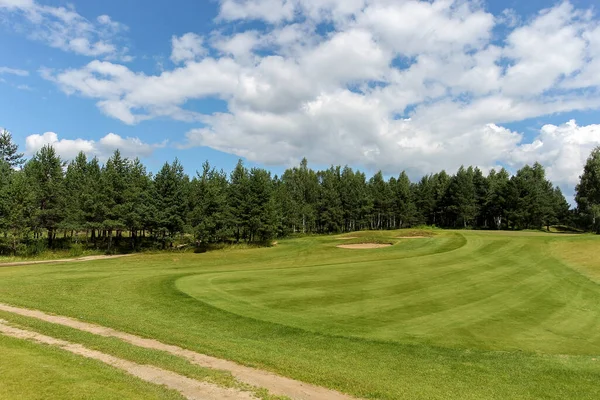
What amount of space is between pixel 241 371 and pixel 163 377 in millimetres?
1988

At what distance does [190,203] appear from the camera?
68.5m

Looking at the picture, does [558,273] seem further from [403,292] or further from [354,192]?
[354,192]

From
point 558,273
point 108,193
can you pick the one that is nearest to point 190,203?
point 108,193

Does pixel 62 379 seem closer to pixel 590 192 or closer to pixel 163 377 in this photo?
pixel 163 377

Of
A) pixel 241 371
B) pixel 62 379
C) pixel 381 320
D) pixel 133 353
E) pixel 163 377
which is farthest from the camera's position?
pixel 381 320

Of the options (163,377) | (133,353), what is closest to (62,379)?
(163,377)

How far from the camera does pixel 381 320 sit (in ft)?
53.0

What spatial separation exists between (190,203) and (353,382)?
6279 centimetres

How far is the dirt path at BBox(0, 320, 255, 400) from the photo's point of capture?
28.1 feet

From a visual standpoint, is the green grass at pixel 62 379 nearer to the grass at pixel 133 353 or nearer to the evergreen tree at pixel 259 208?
the grass at pixel 133 353

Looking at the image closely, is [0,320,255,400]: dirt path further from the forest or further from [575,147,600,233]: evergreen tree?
[575,147,600,233]: evergreen tree

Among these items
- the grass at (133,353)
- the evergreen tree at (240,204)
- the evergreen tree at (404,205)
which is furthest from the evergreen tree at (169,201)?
the evergreen tree at (404,205)

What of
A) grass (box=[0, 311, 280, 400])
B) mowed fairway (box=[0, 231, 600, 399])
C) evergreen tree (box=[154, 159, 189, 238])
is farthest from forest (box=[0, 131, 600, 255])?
grass (box=[0, 311, 280, 400])

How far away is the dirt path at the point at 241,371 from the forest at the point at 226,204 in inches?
1947
